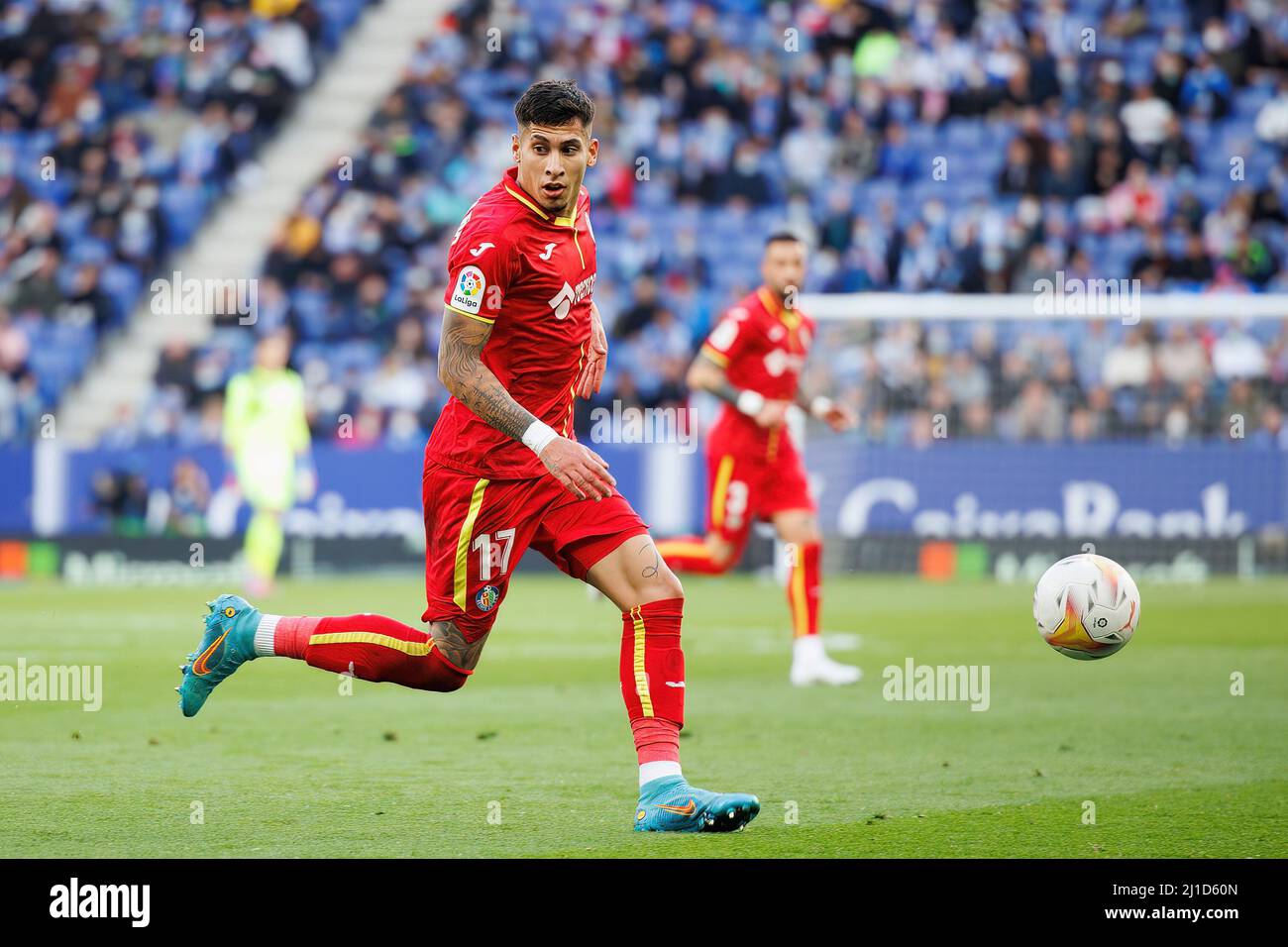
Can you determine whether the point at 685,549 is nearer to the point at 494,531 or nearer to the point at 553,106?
the point at 494,531

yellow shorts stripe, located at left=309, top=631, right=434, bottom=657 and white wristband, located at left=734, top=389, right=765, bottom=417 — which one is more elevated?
white wristband, located at left=734, top=389, right=765, bottom=417

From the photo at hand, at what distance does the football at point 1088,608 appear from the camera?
7.86 metres

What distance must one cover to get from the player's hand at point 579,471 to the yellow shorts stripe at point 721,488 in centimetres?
534

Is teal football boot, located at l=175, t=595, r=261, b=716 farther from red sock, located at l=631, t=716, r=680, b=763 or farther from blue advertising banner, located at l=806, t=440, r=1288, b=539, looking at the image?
blue advertising banner, located at l=806, t=440, r=1288, b=539

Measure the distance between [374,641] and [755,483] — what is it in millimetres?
4910

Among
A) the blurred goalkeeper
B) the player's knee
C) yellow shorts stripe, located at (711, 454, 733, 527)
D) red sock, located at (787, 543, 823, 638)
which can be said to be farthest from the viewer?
the blurred goalkeeper

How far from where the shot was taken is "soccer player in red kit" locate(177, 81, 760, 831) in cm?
596

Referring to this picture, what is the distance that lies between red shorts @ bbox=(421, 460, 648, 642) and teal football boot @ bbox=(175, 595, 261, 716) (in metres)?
0.77

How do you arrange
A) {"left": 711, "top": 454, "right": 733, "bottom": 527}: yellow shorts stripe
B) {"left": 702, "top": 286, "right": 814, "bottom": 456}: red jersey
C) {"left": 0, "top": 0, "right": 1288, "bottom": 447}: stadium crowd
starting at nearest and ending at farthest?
{"left": 711, "top": 454, "right": 733, "bottom": 527}: yellow shorts stripe < {"left": 702, "top": 286, "right": 814, "bottom": 456}: red jersey < {"left": 0, "top": 0, "right": 1288, "bottom": 447}: stadium crowd

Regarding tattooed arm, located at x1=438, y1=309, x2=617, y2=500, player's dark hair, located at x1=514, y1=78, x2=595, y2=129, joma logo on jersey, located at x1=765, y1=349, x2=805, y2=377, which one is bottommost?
tattooed arm, located at x1=438, y1=309, x2=617, y2=500

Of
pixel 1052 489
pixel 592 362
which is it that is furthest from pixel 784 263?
pixel 1052 489

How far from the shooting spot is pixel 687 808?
5852mm

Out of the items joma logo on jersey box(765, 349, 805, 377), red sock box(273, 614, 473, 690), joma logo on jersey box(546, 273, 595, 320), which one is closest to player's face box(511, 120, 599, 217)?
joma logo on jersey box(546, 273, 595, 320)

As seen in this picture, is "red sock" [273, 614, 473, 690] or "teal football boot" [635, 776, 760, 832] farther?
"red sock" [273, 614, 473, 690]
